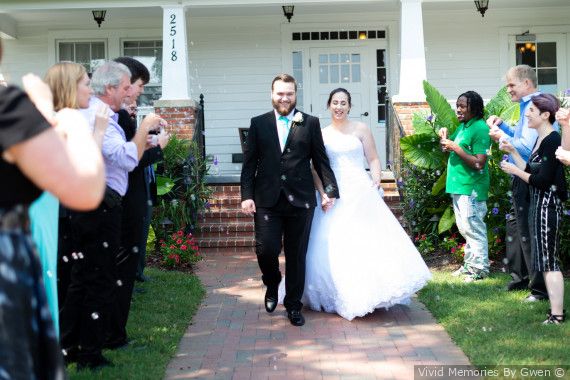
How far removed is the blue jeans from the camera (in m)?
8.00

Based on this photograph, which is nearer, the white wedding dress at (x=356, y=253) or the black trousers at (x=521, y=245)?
the white wedding dress at (x=356, y=253)

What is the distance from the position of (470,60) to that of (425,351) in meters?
10.1

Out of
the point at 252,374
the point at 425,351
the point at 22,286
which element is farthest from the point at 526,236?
the point at 22,286

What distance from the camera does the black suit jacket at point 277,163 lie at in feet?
20.9

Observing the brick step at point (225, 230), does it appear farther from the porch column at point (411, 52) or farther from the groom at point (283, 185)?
the groom at point (283, 185)

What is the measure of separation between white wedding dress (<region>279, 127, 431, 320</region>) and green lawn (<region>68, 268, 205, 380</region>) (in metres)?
1.25

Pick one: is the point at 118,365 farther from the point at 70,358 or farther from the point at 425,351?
the point at 425,351

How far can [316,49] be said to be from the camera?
14766mm

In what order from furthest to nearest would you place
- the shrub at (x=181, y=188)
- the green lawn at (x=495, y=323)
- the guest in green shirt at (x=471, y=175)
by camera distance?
the shrub at (x=181, y=188), the guest in green shirt at (x=471, y=175), the green lawn at (x=495, y=323)

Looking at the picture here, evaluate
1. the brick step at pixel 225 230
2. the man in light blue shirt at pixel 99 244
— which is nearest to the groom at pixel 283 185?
the man in light blue shirt at pixel 99 244

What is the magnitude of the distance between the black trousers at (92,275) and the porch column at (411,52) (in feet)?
27.8

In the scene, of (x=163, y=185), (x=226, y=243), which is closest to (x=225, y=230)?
(x=226, y=243)

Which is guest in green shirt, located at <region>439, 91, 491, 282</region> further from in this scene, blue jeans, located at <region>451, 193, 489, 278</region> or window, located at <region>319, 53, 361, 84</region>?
window, located at <region>319, 53, 361, 84</region>

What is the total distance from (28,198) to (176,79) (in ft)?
35.2
